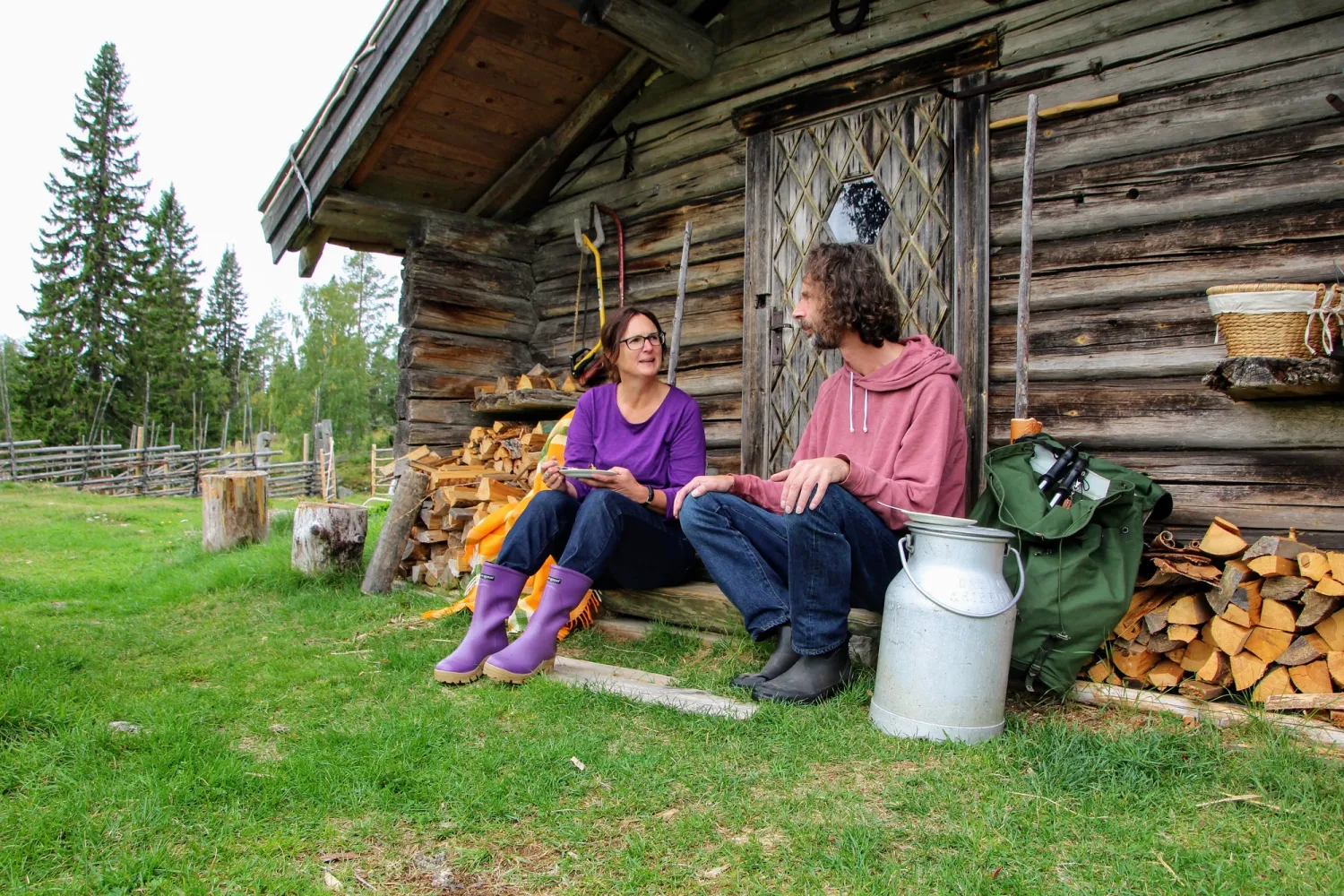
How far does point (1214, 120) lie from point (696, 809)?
10.7ft

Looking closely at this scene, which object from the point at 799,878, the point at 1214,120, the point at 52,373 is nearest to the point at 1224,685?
the point at 799,878

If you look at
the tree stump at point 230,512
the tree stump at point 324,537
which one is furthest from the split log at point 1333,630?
the tree stump at point 230,512

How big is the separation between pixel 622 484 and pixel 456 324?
326 centimetres

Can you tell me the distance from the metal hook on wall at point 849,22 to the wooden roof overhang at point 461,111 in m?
0.83

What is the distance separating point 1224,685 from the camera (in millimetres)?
2738

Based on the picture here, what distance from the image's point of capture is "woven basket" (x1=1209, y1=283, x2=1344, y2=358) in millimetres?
2730

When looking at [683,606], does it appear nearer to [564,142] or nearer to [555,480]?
[555,480]

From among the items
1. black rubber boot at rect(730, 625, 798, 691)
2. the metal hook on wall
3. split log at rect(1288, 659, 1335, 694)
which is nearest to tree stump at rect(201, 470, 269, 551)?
black rubber boot at rect(730, 625, 798, 691)

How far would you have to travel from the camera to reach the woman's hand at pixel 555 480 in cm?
341

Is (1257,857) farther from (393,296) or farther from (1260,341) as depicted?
(393,296)

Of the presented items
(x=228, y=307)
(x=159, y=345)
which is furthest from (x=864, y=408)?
(x=228, y=307)

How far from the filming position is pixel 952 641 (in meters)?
2.47

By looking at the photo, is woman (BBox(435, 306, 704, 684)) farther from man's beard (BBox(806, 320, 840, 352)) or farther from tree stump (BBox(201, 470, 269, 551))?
tree stump (BBox(201, 470, 269, 551))

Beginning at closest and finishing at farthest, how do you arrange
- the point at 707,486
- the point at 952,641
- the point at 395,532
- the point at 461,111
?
the point at 952,641 → the point at 707,486 → the point at 395,532 → the point at 461,111
